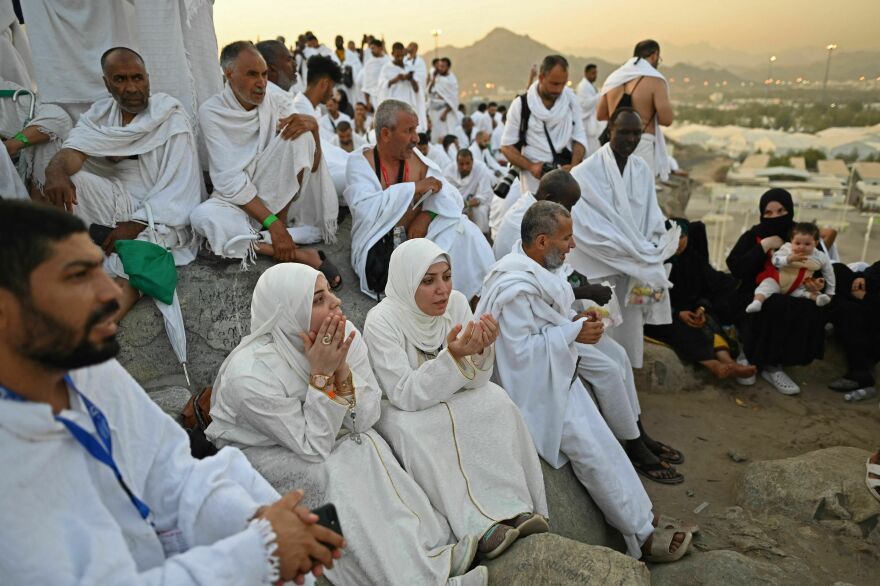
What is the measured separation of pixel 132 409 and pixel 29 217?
594 millimetres

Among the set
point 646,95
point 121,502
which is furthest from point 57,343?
point 646,95

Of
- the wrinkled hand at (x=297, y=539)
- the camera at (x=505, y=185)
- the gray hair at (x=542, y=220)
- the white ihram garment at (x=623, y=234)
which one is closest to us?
the wrinkled hand at (x=297, y=539)

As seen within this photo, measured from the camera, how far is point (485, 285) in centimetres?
360

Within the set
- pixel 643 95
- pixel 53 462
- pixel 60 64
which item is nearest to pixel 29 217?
pixel 53 462

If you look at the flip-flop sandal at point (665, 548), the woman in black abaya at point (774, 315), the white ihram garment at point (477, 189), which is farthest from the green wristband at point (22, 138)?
the woman in black abaya at point (774, 315)

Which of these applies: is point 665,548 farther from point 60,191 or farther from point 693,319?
point 60,191

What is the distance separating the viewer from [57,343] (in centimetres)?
131

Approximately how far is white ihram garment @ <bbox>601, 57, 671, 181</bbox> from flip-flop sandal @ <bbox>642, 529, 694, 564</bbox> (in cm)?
417

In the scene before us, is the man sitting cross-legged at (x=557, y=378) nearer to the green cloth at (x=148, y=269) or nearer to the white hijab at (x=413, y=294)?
the white hijab at (x=413, y=294)

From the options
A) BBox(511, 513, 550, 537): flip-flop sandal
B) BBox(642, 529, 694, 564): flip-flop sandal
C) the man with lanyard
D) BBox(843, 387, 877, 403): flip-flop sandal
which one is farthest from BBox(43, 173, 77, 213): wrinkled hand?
BBox(843, 387, 877, 403): flip-flop sandal

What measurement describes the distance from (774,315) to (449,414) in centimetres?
391

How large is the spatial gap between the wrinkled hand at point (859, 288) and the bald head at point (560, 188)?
3.32 metres

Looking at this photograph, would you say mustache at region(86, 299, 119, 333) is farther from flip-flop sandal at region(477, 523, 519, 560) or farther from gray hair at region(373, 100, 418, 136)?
gray hair at region(373, 100, 418, 136)

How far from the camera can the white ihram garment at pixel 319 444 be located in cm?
231
